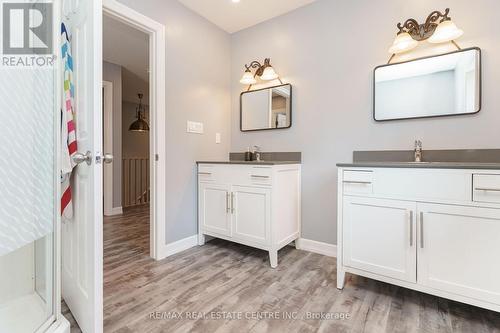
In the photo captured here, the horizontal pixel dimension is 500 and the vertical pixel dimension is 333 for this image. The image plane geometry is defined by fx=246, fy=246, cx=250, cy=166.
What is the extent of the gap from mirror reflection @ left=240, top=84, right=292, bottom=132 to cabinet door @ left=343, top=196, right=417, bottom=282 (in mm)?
1220

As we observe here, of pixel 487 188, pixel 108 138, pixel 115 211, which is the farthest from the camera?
pixel 115 211

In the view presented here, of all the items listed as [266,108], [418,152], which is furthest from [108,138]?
[418,152]

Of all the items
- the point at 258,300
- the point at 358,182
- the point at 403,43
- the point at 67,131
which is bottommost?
the point at 258,300

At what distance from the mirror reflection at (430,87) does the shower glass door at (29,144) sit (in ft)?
7.20

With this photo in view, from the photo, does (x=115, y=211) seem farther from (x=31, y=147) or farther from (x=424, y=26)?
(x=424, y=26)

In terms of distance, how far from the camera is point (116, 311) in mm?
1414

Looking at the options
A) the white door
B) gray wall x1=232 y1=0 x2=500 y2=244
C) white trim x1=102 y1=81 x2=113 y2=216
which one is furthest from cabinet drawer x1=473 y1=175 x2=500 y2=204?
white trim x1=102 y1=81 x2=113 y2=216

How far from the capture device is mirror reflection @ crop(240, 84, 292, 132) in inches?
100.0

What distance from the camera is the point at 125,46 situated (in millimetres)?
3164

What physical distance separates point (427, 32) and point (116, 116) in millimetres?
4011

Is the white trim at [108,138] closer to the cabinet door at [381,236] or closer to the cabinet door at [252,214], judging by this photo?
the cabinet door at [252,214]

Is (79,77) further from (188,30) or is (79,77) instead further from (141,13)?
(188,30)

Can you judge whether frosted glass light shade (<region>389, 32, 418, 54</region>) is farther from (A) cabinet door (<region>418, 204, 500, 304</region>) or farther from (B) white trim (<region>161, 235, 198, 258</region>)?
(B) white trim (<region>161, 235, 198, 258</region>)

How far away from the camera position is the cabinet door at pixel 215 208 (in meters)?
2.32
